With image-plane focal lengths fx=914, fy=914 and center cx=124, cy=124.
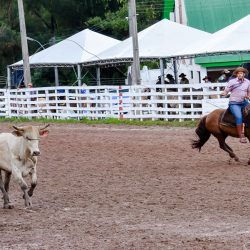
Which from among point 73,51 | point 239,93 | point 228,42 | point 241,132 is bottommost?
point 241,132

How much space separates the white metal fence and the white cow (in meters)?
14.9

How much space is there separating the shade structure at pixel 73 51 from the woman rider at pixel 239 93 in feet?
69.9

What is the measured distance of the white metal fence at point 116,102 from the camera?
92.5ft

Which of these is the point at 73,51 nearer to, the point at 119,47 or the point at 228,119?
the point at 119,47

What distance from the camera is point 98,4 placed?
5984cm

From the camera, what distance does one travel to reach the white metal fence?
92.5 feet

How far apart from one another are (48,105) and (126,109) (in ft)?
14.7

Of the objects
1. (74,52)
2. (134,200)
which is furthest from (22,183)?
(74,52)

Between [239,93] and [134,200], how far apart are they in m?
4.73

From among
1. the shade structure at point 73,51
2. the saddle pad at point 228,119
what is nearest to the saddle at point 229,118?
the saddle pad at point 228,119

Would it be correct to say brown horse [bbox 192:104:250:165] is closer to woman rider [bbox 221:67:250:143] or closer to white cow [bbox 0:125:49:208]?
woman rider [bbox 221:67:250:143]

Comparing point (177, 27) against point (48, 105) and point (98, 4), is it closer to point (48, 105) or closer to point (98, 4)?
point (48, 105)

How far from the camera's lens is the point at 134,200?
512 inches

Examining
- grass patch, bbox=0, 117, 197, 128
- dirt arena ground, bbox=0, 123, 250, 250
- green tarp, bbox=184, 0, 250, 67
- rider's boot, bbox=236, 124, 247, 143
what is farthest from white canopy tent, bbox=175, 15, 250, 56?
rider's boot, bbox=236, 124, 247, 143
